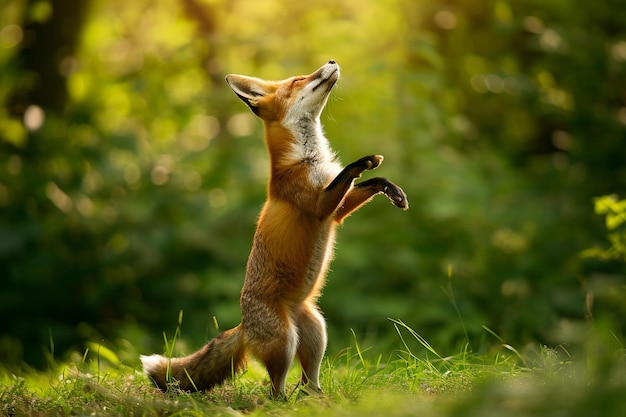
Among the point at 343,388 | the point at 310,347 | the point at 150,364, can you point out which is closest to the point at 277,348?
the point at 310,347

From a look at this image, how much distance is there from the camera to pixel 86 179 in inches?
442

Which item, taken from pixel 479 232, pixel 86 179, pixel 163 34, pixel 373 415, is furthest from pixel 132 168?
pixel 373 415

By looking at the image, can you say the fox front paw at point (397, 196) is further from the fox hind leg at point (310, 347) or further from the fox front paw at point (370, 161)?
the fox hind leg at point (310, 347)

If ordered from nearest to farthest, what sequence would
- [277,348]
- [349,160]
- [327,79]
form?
[277,348] → [327,79] → [349,160]

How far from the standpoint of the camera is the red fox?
4.61 metres

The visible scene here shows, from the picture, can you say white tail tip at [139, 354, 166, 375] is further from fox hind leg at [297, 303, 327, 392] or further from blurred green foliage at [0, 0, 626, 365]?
blurred green foliage at [0, 0, 626, 365]

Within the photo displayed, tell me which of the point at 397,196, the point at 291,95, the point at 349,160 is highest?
the point at 291,95

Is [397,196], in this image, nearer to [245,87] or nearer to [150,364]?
[245,87]

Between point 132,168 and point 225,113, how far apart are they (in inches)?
67.6

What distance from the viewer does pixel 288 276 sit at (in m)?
4.79

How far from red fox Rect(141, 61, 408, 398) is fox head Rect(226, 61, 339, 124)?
311mm

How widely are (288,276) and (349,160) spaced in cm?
530

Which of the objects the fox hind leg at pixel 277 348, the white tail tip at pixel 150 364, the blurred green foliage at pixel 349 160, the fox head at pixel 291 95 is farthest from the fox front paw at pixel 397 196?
the blurred green foliage at pixel 349 160

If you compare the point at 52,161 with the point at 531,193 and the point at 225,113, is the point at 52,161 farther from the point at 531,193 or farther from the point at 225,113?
the point at 531,193
